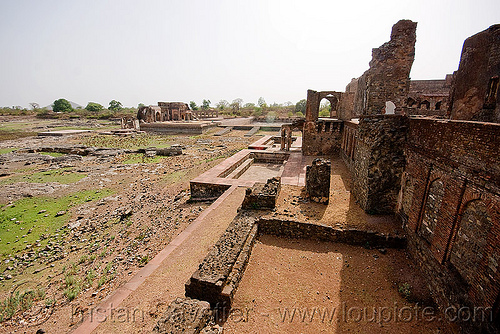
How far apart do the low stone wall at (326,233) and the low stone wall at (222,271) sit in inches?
39.9

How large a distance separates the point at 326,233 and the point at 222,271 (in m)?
3.40

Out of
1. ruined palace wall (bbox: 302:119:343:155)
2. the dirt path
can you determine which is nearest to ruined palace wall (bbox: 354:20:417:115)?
ruined palace wall (bbox: 302:119:343:155)

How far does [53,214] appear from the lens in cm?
991

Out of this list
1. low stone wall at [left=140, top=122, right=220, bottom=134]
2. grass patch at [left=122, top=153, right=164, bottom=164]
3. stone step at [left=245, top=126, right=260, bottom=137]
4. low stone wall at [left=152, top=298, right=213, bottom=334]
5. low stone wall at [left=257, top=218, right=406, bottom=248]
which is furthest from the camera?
low stone wall at [left=140, top=122, right=220, bottom=134]

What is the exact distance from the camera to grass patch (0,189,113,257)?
7996 mm

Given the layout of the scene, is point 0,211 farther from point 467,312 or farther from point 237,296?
point 467,312

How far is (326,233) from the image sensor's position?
6.77 meters

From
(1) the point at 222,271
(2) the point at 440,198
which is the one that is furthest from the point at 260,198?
(2) the point at 440,198

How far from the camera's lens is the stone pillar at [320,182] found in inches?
→ 336

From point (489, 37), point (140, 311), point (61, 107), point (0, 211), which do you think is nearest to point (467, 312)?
point (140, 311)

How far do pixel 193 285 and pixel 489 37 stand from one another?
1360cm

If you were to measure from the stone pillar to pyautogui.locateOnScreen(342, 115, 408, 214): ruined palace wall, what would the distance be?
46.5 inches

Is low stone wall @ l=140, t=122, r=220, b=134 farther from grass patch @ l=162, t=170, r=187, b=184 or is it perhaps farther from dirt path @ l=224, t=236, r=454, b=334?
dirt path @ l=224, t=236, r=454, b=334

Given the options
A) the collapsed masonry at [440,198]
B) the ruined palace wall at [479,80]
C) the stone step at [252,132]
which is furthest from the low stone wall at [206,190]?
the stone step at [252,132]
